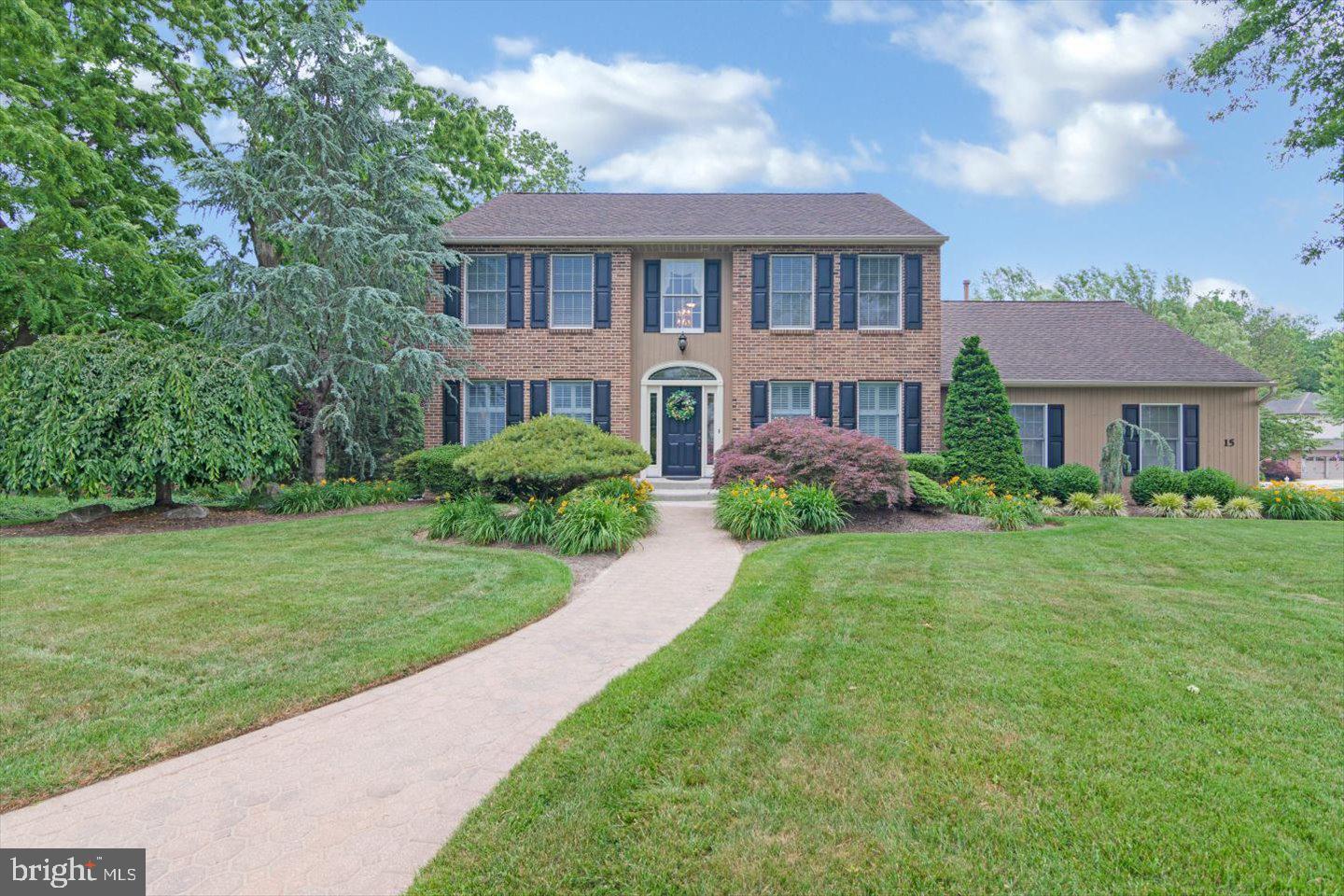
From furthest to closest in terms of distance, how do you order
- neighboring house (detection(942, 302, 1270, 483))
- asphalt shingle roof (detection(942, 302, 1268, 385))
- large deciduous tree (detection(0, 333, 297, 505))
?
1. asphalt shingle roof (detection(942, 302, 1268, 385))
2. neighboring house (detection(942, 302, 1270, 483))
3. large deciduous tree (detection(0, 333, 297, 505))

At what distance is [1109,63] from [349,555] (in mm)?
16192

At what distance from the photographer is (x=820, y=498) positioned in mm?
9484

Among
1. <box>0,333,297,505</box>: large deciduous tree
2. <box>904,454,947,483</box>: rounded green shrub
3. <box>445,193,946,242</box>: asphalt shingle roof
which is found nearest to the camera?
<box>0,333,297,505</box>: large deciduous tree

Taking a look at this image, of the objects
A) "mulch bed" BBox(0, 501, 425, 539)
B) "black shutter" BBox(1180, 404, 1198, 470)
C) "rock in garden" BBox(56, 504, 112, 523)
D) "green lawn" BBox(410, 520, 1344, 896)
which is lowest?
"green lawn" BBox(410, 520, 1344, 896)

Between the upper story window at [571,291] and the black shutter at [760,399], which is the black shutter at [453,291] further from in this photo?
the black shutter at [760,399]

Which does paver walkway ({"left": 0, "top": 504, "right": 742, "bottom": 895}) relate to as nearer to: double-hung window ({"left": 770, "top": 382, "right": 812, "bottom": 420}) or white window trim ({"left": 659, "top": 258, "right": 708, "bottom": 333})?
double-hung window ({"left": 770, "top": 382, "right": 812, "bottom": 420})

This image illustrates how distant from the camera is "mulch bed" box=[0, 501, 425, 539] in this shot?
9133mm

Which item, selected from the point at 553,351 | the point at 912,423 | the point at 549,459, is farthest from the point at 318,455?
the point at 912,423

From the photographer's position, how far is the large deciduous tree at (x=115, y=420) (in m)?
9.12

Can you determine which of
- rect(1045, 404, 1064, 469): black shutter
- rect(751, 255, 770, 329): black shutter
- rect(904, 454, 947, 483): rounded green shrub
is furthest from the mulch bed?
rect(1045, 404, 1064, 469): black shutter

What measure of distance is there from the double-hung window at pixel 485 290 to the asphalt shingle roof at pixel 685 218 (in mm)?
555

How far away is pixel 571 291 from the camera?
1398 centimetres

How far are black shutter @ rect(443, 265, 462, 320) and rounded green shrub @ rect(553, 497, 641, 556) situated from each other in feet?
24.2

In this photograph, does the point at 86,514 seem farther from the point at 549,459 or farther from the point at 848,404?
the point at 848,404
